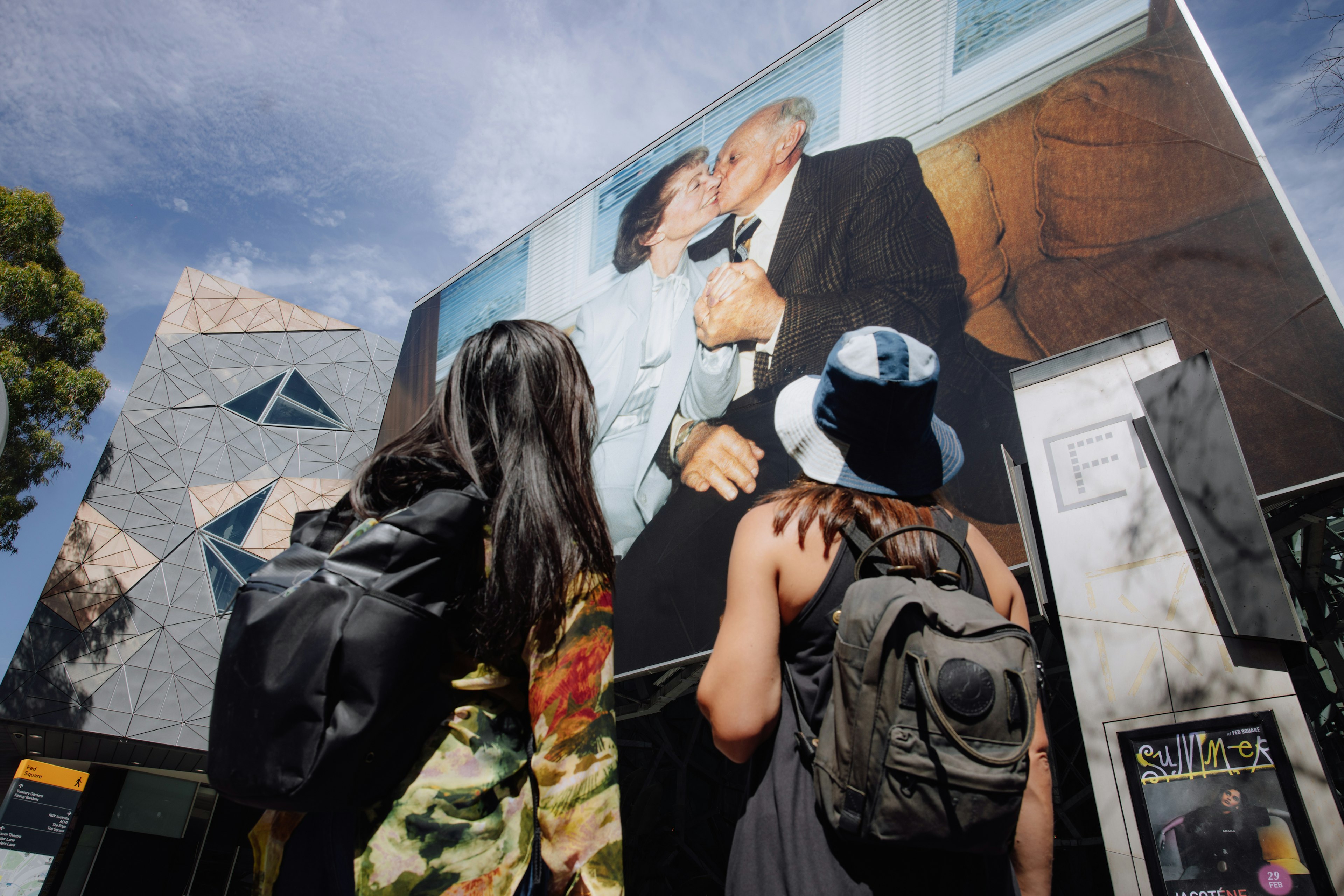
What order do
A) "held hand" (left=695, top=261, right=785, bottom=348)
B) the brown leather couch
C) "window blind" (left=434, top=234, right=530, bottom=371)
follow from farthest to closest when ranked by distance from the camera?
"window blind" (left=434, top=234, right=530, bottom=371)
"held hand" (left=695, top=261, right=785, bottom=348)
the brown leather couch

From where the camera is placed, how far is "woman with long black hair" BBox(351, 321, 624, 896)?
104 centimetres

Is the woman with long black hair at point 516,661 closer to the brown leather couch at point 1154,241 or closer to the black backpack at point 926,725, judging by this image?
the black backpack at point 926,725

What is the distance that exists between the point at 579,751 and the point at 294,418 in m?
15.1

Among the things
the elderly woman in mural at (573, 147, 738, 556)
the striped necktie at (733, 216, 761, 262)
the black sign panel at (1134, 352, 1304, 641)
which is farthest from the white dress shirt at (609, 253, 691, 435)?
the black sign panel at (1134, 352, 1304, 641)

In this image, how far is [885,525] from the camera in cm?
139

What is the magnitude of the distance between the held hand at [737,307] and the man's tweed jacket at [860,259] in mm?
113

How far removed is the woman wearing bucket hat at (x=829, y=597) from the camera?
3.81ft

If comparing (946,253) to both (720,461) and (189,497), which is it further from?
(189,497)

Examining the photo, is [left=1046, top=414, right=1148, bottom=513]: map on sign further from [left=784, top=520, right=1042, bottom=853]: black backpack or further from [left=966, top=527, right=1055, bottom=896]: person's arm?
[left=784, top=520, right=1042, bottom=853]: black backpack

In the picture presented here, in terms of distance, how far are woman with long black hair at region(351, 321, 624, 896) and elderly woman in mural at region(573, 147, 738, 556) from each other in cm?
A: 496

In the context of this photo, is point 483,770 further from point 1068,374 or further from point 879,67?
point 879,67

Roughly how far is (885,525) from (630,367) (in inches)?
245

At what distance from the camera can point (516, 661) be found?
1.19m

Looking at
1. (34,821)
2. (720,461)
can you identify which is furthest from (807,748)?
(34,821)
